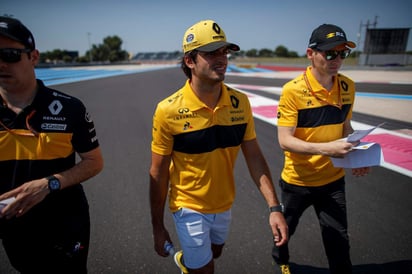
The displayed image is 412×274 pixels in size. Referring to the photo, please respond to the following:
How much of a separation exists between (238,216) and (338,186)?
1.52 metres

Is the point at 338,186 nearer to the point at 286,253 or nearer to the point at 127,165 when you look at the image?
the point at 286,253

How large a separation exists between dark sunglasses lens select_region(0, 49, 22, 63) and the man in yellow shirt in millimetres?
2067

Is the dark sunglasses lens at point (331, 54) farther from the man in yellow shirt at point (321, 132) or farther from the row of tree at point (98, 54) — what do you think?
the row of tree at point (98, 54)

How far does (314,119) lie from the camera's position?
229cm

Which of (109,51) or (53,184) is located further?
(109,51)

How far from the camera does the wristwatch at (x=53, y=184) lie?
163 centimetres

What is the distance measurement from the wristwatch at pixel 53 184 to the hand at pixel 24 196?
0.08ft

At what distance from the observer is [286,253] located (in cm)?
245

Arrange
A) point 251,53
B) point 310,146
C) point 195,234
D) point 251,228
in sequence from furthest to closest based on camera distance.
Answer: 1. point 251,53
2. point 251,228
3. point 310,146
4. point 195,234

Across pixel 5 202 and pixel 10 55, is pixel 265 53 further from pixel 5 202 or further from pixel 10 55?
pixel 5 202

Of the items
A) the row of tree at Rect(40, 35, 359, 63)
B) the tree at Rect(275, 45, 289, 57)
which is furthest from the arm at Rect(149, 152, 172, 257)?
the tree at Rect(275, 45, 289, 57)

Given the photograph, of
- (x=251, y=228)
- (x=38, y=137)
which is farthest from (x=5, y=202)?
(x=251, y=228)

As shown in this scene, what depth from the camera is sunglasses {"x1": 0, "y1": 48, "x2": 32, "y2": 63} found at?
1.54 meters

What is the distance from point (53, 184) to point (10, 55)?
85 cm
